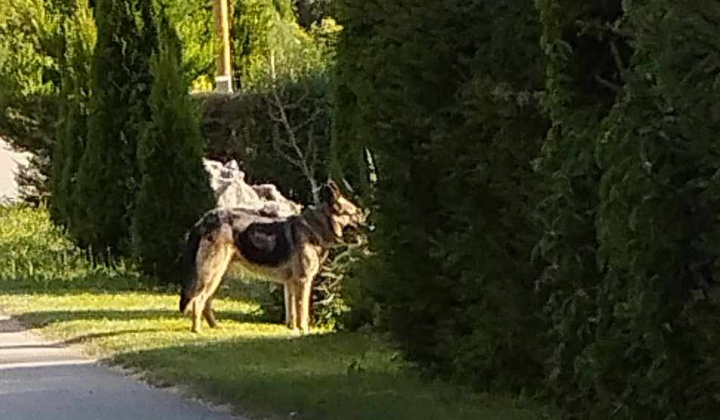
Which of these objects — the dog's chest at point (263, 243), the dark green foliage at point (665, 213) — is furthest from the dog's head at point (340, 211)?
the dark green foliage at point (665, 213)

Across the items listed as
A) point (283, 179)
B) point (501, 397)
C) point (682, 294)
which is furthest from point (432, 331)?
point (283, 179)

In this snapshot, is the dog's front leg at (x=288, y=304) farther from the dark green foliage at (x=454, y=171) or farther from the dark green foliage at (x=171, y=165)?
the dark green foliage at (x=454, y=171)

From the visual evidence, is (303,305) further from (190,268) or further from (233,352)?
(233,352)

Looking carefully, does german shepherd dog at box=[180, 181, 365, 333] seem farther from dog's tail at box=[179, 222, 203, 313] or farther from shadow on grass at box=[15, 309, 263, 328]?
shadow on grass at box=[15, 309, 263, 328]

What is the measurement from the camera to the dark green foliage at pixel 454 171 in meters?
8.98

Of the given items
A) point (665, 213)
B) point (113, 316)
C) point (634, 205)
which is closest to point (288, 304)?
point (113, 316)

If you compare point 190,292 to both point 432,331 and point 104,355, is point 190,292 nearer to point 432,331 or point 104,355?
point 104,355

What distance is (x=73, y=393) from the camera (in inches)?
422

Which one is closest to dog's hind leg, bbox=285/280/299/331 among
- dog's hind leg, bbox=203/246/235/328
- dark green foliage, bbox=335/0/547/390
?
dog's hind leg, bbox=203/246/235/328

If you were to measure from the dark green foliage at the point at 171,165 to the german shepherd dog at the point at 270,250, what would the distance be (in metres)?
3.18

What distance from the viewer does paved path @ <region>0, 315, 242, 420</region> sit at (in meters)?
9.81

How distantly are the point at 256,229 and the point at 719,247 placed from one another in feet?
28.6

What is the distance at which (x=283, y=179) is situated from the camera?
24.2m

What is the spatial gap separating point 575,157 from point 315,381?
12.6 feet
